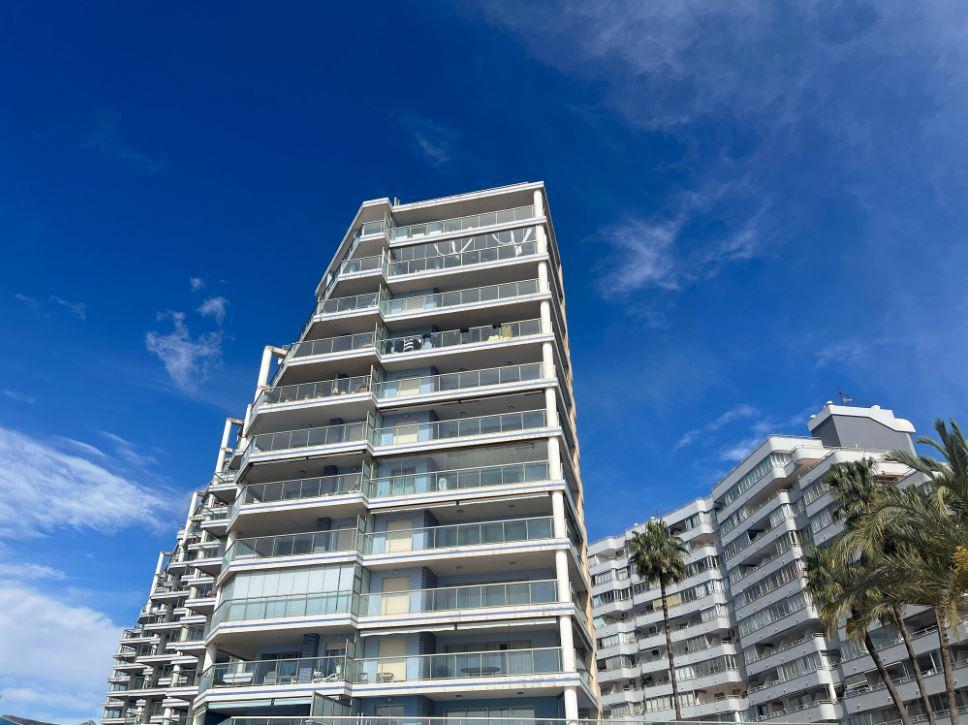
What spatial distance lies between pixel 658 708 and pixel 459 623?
61355 mm

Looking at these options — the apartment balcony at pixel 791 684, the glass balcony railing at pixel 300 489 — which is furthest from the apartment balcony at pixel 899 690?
the glass balcony railing at pixel 300 489

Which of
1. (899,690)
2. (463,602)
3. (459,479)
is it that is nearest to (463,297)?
(459,479)

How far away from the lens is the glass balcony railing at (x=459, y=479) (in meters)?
34.7

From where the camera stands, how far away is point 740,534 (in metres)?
78.3

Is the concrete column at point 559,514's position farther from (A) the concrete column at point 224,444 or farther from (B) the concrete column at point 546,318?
(A) the concrete column at point 224,444

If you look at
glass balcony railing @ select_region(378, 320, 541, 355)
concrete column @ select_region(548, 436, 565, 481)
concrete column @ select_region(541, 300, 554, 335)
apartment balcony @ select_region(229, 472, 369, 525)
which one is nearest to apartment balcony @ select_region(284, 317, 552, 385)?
glass balcony railing @ select_region(378, 320, 541, 355)

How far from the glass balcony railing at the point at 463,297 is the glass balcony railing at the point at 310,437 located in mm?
7148

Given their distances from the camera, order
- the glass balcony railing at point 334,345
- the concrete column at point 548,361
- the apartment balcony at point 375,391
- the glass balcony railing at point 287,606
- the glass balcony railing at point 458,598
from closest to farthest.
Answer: the glass balcony railing at point 458,598, the glass balcony railing at point 287,606, the concrete column at point 548,361, the apartment balcony at point 375,391, the glass balcony railing at point 334,345

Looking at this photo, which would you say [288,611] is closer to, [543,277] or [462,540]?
[462,540]

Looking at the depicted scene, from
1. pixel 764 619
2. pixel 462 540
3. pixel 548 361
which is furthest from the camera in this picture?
pixel 764 619

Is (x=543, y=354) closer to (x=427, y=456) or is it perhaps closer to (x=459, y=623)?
(x=427, y=456)

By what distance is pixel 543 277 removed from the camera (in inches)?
1587

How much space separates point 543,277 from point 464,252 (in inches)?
199

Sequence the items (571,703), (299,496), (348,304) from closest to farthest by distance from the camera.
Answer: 1. (571,703)
2. (299,496)
3. (348,304)
